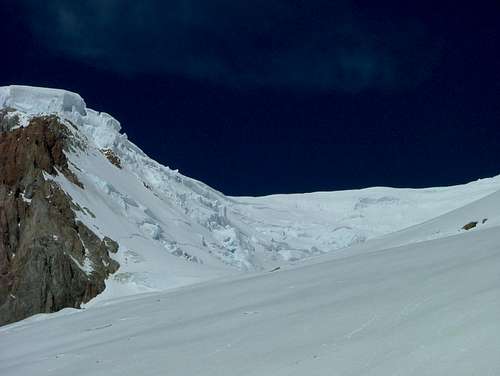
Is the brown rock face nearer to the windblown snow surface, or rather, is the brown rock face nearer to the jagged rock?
the jagged rock

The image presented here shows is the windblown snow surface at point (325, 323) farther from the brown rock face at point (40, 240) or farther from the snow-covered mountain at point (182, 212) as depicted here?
the brown rock face at point (40, 240)

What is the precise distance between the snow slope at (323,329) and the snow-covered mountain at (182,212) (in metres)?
30.0

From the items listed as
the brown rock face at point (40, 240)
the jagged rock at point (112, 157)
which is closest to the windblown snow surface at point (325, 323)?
the brown rock face at point (40, 240)

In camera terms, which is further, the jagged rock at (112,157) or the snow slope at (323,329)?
the jagged rock at (112,157)

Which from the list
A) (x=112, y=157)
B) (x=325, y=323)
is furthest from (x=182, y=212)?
(x=325, y=323)

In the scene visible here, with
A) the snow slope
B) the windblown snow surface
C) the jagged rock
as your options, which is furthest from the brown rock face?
the snow slope

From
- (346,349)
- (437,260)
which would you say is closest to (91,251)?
(437,260)

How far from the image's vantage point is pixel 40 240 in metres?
49.1

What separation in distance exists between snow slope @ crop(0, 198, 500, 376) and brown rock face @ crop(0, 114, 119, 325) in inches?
1261

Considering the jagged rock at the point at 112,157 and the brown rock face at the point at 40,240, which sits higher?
the jagged rock at the point at 112,157

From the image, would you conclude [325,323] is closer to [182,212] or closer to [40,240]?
[40,240]

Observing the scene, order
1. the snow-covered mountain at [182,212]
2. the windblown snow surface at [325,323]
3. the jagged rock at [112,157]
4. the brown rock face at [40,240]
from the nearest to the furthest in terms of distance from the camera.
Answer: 1. the windblown snow surface at [325,323]
2. the brown rock face at [40,240]
3. the snow-covered mountain at [182,212]
4. the jagged rock at [112,157]

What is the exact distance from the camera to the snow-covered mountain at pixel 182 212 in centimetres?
5231

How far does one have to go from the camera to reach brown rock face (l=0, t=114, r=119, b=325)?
4662cm
